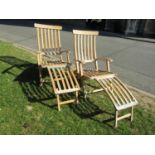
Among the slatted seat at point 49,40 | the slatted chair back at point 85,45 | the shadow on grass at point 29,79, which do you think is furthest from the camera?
the slatted seat at point 49,40

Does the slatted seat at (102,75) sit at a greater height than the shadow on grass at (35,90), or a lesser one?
greater

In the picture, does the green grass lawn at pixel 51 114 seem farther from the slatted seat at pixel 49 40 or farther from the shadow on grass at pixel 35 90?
the slatted seat at pixel 49 40

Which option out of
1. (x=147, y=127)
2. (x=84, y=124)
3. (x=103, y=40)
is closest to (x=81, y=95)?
(x=84, y=124)

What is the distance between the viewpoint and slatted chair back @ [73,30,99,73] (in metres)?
5.48

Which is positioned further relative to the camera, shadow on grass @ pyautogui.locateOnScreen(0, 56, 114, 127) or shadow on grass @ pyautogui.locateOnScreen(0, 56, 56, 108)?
shadow on grass @ pyautogui.locateOnScreen(0, 56, 56, 108)

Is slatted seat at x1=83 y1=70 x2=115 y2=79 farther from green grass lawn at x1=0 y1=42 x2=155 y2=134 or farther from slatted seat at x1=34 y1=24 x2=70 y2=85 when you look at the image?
slatted seat at x1=34 y1=24 x2=70 y2=85

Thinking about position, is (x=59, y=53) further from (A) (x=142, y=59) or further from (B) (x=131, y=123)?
(A) (x=142, y=59)

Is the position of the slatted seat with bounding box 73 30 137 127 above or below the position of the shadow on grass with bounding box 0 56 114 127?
above

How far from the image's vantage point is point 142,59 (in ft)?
28.5

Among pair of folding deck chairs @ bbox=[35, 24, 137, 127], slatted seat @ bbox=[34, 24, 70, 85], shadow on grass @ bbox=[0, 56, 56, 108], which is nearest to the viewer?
pair of folding deck chairs @ bbox=[35, 24, 137, 127]

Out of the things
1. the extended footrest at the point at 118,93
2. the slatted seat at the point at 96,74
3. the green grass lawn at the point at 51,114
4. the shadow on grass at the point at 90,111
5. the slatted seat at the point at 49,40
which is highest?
the slatted seat at the point at 49,40

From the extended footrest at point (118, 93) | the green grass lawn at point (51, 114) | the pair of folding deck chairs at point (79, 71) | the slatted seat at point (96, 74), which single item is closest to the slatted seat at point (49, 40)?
the pair of folding deck chairs at point (79, 71)

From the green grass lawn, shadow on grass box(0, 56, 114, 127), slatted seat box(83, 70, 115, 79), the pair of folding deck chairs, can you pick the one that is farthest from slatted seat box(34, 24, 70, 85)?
slatted seat box(83, 70, 115, 79)

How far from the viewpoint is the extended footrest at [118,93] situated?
14.3 feet
